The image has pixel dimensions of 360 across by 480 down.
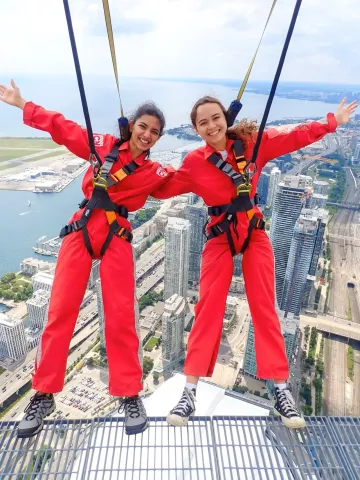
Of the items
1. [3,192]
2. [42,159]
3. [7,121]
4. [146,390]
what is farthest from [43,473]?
[7,121]

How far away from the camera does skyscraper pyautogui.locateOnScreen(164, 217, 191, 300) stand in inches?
398

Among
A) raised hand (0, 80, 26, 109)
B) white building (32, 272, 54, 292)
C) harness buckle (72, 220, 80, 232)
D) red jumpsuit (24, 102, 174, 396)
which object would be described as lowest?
white building (32, 272, 54, 292)

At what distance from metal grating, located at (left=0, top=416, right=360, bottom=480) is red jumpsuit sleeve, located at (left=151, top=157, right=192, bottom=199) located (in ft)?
3.43

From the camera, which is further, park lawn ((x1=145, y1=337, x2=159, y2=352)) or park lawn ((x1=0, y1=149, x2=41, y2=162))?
park lawn ((x1=0, y1=149, x2=41, y2=162))

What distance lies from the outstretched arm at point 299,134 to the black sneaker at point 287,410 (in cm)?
97

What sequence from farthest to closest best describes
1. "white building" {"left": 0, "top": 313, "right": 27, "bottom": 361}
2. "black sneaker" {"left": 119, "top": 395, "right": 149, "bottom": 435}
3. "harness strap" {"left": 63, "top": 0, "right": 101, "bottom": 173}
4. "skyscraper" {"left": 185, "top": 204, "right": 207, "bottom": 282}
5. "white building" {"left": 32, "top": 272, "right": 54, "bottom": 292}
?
"skyscraper" {"left": 185, "top": 204, "right": 207, "bottom": 282} → "white building" {"left": 32, "top": 272, "right": 54, "bottom": 292} → "white building" {"left": 0, "top": 313, "right": 27, "bottom": 361} → "black sneaker" {"left": 119, "top": 395, "right": 149, "bottom": 435} → "harness strap" {"left": 63, "top": 0, "right": 101, "bottom": 173}

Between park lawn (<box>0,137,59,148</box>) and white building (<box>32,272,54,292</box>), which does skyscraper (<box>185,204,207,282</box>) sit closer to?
white building (<box>32,272,54,292</box>)

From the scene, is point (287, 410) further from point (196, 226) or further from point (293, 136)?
point (196, 226)

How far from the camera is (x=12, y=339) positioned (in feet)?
29.8

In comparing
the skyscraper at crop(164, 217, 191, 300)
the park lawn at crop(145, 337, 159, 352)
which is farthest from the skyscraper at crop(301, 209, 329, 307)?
the park lawn at crop(145, 337, 159, 352)

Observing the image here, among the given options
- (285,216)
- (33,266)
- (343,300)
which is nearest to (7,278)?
(33,266)

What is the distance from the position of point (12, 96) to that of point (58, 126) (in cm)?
22

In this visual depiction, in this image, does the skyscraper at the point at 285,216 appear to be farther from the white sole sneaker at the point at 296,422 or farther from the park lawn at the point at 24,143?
the park lawn at the point at 24,143

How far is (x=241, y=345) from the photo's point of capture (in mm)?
10016
